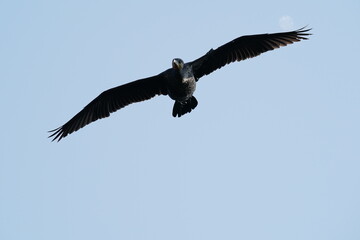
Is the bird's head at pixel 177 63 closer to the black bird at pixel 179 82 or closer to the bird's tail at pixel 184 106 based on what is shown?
the black bird at pixel 179 82

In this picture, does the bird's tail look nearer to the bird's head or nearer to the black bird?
the black bird

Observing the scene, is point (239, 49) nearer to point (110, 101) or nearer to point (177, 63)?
point (177, 63)

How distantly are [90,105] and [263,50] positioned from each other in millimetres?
4246

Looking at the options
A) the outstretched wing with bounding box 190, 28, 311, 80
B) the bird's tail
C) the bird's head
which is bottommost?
the bird's tail

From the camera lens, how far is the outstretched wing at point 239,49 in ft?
42.3

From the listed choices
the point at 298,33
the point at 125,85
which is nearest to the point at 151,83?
the point at 125,85

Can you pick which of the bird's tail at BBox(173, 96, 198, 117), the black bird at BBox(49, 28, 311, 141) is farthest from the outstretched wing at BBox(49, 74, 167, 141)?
the bird's tail at BBox(173, 96, 198, 117)

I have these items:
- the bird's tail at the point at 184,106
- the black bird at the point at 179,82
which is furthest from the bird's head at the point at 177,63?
the bird's tail at the point at 184,106

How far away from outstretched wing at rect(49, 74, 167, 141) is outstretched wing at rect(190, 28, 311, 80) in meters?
1.08

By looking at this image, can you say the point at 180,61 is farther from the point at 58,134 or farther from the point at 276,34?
the point at 58,134

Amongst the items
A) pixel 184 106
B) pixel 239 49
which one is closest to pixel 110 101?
pixel 184 106

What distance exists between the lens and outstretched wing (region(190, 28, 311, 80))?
508 inches

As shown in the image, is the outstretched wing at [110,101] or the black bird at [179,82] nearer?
the black bird at [179,82]

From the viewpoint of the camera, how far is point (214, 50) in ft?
42.6
